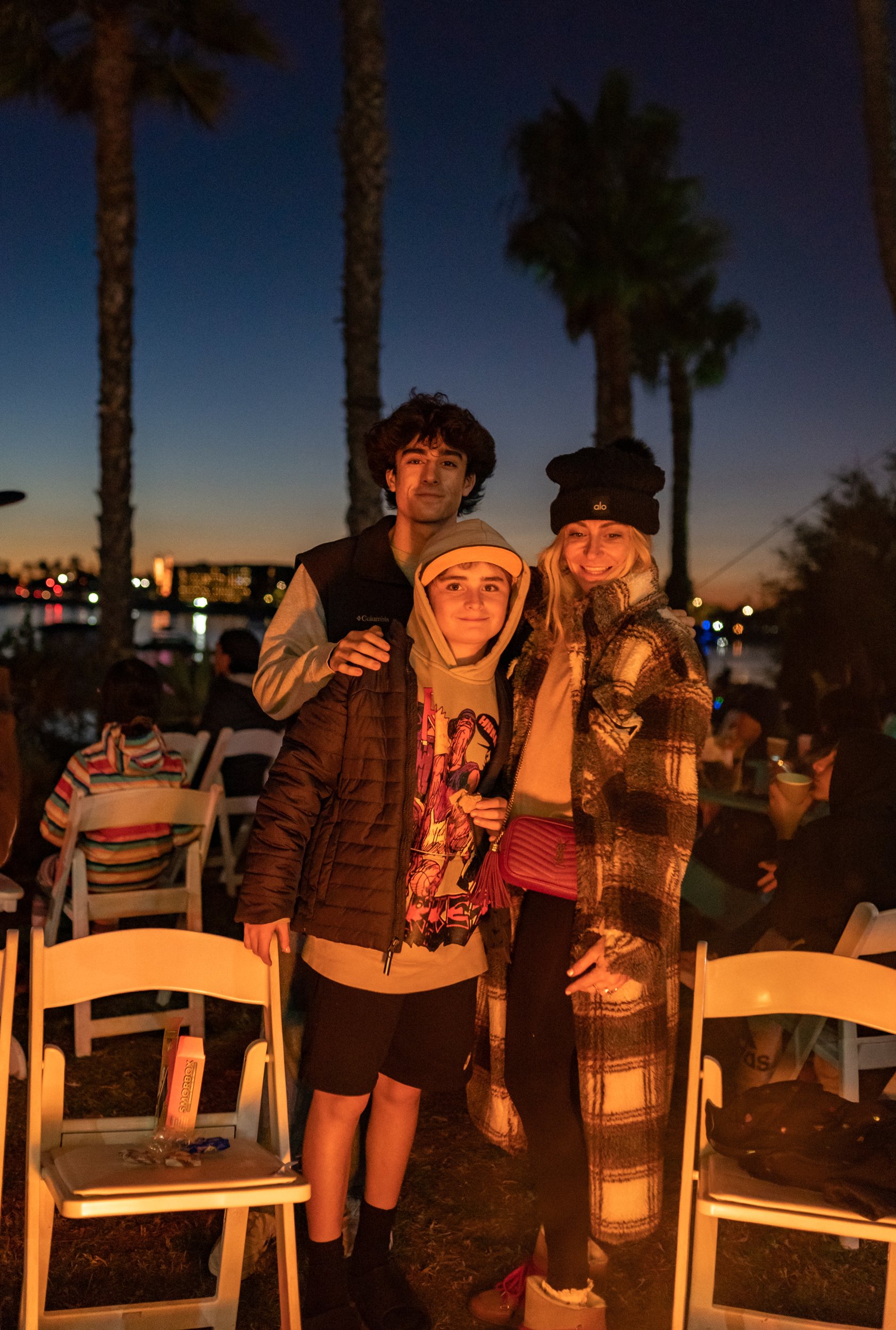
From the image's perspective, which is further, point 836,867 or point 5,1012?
point 836,867

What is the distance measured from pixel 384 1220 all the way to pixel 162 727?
28.5ft

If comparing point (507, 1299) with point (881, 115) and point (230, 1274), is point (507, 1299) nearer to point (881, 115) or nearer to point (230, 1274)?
point (230, 1274)

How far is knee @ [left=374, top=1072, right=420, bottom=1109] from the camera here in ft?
8.79

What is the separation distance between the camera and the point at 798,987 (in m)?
2.54

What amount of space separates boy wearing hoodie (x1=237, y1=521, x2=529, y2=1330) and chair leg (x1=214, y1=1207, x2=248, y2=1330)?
19cm

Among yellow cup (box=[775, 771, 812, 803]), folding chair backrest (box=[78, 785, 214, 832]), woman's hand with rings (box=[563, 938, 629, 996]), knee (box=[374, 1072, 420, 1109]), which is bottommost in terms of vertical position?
knee (box=[374, 1072, 420, 1109])

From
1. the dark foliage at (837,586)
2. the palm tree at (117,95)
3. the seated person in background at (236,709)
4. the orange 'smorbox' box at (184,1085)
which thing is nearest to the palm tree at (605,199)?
the dark foliage at (837,586)

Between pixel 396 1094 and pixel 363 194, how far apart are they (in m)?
7.50

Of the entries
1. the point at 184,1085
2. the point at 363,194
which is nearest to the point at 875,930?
the point at 184,1085

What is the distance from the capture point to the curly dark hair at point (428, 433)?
9.41 feet

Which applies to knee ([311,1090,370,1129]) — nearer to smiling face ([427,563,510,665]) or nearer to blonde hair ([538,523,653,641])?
smiling face ([427,563,510,665])

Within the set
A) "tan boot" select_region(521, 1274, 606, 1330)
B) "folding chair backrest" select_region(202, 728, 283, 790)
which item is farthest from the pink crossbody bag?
"folding chair backrest" select_region(202, 728, 283, 790)

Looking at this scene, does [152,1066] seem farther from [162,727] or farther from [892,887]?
[162,727]

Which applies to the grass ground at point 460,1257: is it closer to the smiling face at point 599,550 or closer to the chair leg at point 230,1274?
the chair leg at point 230,1274
